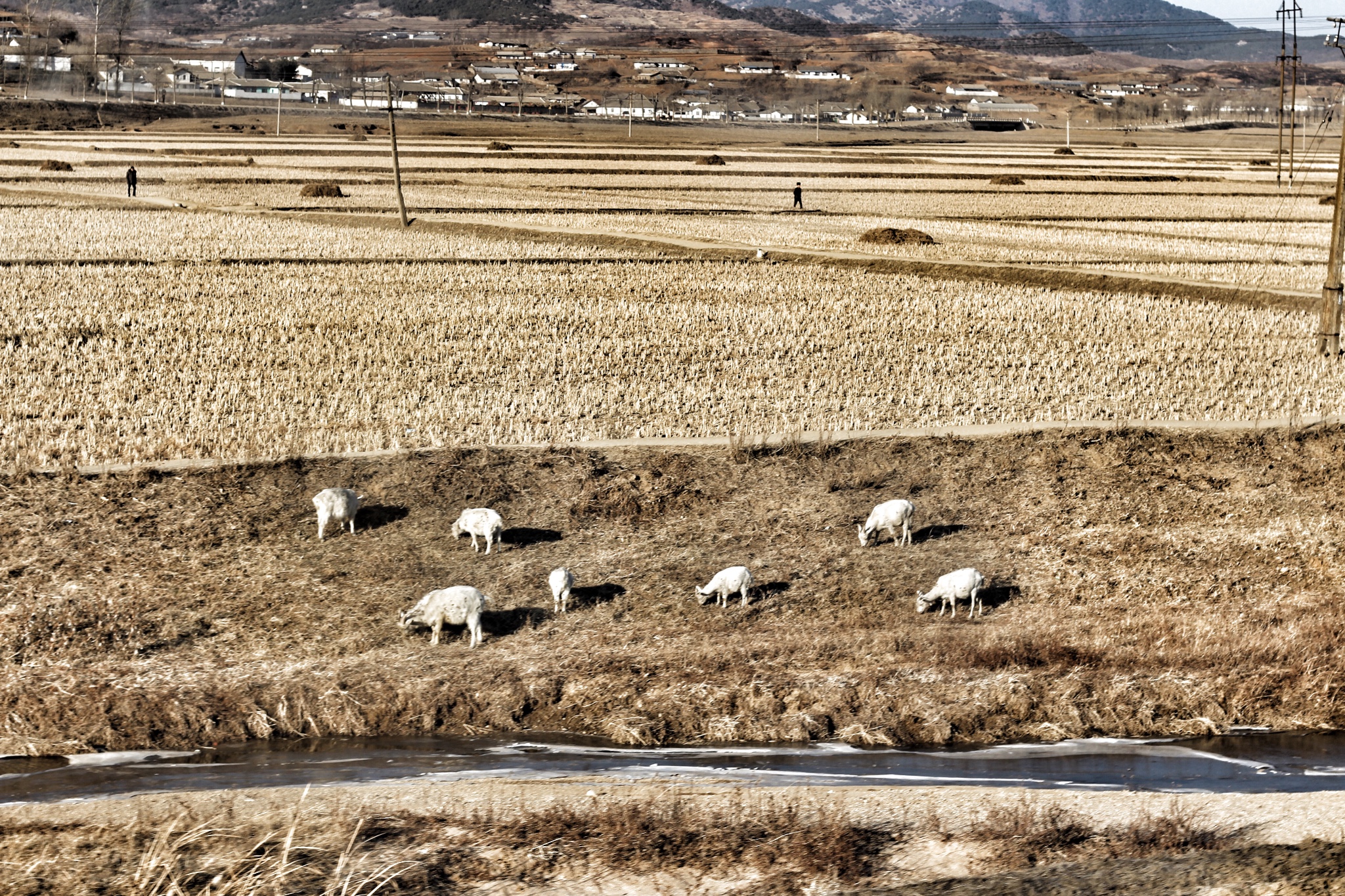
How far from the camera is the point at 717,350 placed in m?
22.0

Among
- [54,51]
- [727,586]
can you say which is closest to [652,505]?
[727,586]

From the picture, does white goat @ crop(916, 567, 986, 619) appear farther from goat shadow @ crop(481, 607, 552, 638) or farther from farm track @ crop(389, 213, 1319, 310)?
farm track @ crop(389, 213, 1319, 310)

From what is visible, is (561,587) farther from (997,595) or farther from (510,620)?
(997,595)

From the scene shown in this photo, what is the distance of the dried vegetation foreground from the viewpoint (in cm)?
1011

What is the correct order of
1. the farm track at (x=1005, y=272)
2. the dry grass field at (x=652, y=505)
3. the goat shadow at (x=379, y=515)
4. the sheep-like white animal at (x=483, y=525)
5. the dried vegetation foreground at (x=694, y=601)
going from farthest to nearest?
1. the farm track at (x=1005, y=272)
2. the goat shadow at (x=379, y=515)
3. the sheep-like white animal at (x=483, y=525)
4. the dry grass field at (x=652, y=505)
5. the dried vegetation foreground at (x=694, y=601)

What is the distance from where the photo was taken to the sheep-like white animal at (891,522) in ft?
42.1

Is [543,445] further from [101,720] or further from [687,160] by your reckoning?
[687,160]

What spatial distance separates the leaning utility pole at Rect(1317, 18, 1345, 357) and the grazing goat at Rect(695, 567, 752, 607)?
1525cm

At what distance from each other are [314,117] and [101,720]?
125706 mm

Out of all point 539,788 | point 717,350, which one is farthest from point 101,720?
point 717,350

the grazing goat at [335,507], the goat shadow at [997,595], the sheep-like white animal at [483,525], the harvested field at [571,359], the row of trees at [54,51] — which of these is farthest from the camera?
the row of trees at [54,51]

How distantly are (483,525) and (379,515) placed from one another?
154cm

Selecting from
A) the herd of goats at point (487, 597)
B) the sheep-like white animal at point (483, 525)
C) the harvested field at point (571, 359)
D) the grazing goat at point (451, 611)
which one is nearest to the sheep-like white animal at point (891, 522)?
the herd of goats at point (487, 597)

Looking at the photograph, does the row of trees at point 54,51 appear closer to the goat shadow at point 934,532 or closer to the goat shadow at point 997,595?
the goat shadow at point 934,532
